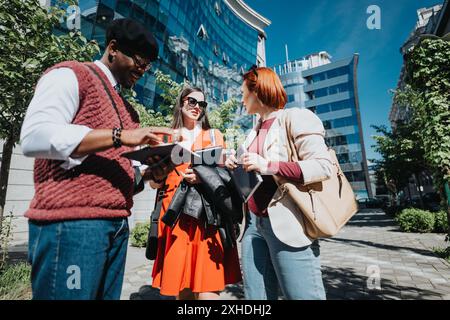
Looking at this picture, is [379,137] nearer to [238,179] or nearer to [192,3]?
[238,179]

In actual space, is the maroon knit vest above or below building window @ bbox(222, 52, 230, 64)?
below

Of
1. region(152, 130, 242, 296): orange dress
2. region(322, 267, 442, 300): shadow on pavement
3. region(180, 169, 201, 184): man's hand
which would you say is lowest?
region(322, 267, 442, 300): shadow on pavement

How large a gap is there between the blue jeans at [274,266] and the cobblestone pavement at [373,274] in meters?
2.54

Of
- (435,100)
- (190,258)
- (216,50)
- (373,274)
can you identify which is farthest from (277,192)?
(216,50)

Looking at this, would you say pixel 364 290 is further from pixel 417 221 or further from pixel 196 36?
pixel 196 36

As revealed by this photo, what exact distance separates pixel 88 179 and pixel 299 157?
126cm

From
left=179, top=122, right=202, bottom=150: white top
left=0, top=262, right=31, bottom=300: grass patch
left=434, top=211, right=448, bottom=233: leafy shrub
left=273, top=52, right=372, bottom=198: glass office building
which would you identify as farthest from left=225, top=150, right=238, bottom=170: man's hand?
left=273, top=52, right=372, bottom=198: glass office building

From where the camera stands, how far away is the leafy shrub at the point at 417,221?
11.3m

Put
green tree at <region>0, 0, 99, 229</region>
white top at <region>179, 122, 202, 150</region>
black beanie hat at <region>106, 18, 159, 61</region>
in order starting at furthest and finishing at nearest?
green tree at <region>0, 0, 99, 229</region>, white top at <region>179, 122, 202, 150</region>, black beanie hat at <region>106, 18, 159, 61</region>

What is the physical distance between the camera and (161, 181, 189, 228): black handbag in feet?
7.06

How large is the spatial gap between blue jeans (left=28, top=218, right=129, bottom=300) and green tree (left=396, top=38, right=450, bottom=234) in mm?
6698

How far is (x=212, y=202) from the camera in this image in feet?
7.22

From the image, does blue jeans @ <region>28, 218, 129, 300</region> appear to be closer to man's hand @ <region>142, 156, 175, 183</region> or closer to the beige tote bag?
man's hand @ <region>142, 156, 175, 183</region>

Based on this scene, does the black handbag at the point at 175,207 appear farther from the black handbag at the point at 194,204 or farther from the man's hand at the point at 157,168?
the man's hand at the point at 157,168
